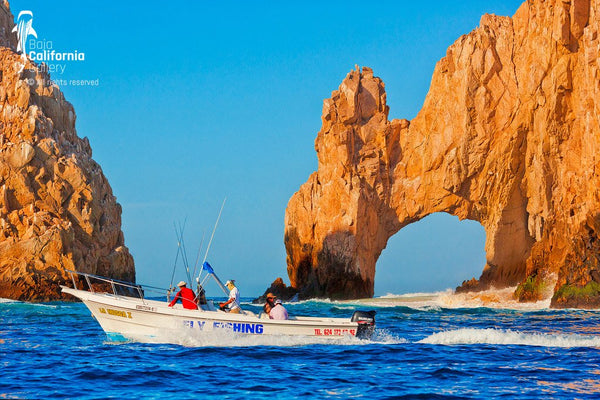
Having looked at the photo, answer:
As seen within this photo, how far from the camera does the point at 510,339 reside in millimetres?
18219

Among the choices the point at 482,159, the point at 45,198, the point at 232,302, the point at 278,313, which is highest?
the point at 482,159

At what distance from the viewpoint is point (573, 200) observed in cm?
3706

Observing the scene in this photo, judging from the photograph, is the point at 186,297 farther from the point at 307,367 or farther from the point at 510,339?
the point at 510,339

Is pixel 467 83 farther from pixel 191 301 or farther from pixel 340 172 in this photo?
pixel 191 301

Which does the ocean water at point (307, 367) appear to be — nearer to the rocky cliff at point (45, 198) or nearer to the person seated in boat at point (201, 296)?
the person seated in boat at point (201, 296)

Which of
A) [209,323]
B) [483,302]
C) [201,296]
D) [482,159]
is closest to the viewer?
[209,323]

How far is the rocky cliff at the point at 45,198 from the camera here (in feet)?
169

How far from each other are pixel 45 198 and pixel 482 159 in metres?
33.8

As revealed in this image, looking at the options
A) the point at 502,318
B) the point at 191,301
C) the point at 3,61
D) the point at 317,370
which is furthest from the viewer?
the point at 3,61

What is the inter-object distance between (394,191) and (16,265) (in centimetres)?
2813

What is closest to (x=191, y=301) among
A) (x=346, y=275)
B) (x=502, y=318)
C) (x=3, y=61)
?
(x=502, y=318)

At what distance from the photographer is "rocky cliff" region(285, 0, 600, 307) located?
3869cm

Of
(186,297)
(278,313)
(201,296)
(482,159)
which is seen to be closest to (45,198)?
(482,159)

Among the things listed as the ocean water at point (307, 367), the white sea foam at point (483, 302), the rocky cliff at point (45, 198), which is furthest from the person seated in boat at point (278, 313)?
the rocky cliff at point (45, 198)
